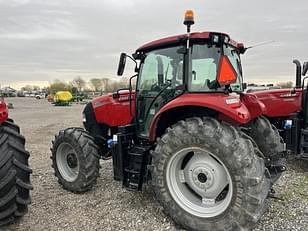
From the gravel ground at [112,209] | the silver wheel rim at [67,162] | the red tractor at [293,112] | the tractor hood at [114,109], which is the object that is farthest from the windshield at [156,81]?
the red tractor at [293,112]

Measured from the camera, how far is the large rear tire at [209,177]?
3.40 meters

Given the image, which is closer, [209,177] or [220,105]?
[220,105]

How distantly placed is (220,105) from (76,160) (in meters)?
2.71

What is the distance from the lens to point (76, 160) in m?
5.26

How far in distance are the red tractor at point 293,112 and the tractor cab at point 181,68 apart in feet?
7.53

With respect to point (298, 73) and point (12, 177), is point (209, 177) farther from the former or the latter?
point (298, 73)

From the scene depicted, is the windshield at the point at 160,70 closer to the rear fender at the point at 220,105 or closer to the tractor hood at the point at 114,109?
the rear fender at the point at 220,105

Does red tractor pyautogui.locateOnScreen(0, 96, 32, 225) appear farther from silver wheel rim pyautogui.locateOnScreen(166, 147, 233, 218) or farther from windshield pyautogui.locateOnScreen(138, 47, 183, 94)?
windshield pyautogui.locateOnScreen(138, 47, 183, 94)

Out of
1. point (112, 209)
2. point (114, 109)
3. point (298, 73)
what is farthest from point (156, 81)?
point (298, 73)

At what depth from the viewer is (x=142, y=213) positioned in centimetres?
420

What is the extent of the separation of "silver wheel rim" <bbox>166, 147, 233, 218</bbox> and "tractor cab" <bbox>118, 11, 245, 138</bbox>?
2.67 feet

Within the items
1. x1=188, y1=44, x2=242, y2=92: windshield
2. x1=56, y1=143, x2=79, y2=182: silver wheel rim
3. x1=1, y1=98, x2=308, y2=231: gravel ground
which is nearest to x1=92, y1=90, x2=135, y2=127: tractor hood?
x1=56, y1=143, x2=79, y2=182: silver wheel rim

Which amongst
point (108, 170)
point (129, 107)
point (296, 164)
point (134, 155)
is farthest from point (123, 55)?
point (296, 164)

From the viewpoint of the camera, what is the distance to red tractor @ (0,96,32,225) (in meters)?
3.53
